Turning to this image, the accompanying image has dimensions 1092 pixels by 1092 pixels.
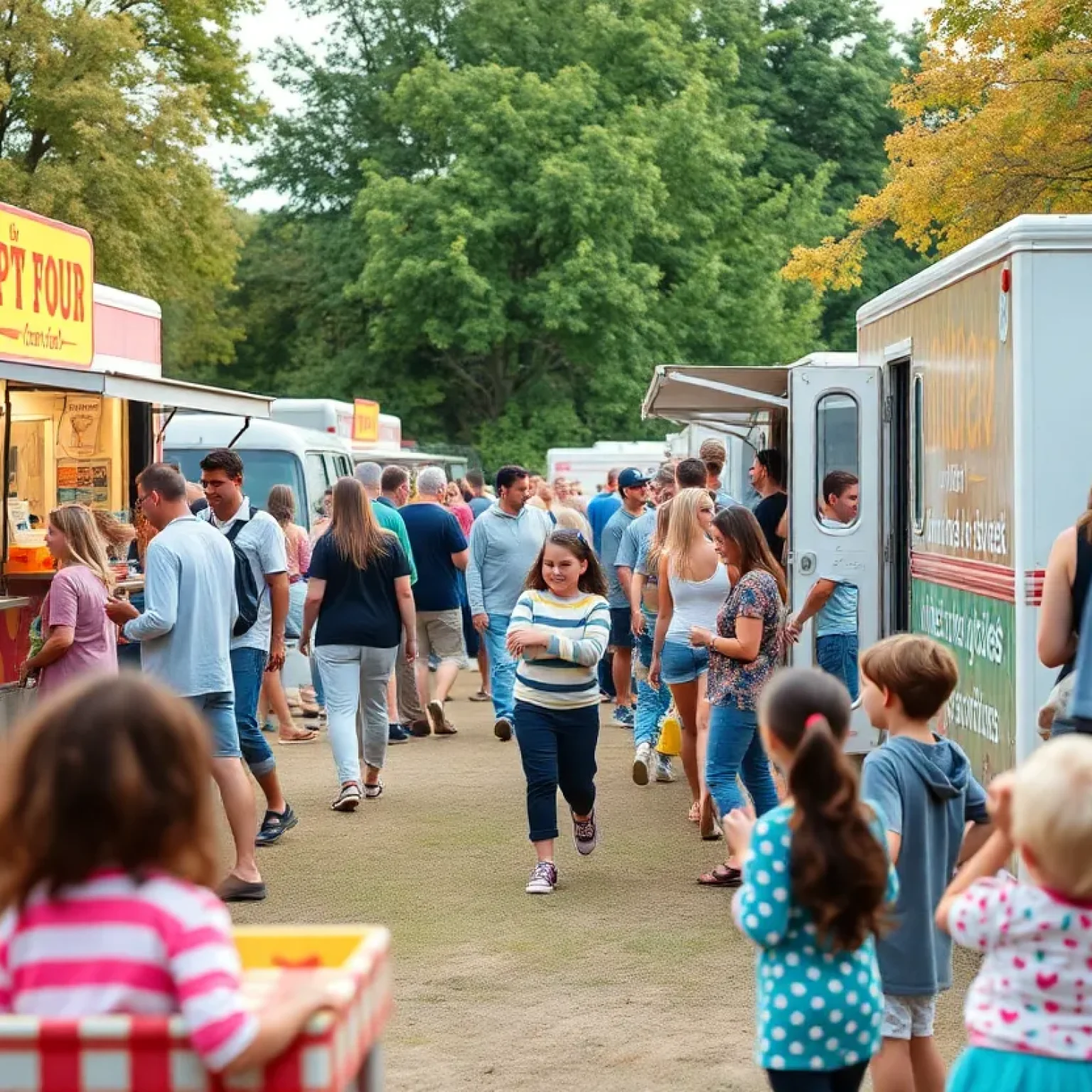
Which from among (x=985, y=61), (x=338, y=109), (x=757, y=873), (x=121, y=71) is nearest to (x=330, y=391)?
(x=338, y=109)

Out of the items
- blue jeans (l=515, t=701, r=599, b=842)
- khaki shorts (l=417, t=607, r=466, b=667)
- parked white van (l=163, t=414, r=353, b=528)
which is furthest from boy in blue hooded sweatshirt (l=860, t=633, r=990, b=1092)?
parked white van (l=163, t=414, r=353, b=528)

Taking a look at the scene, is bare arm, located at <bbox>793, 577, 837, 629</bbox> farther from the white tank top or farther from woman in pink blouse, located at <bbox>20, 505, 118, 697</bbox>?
woman in pink blouse, located at <bbox>20, 505, 118, 697</bbox>

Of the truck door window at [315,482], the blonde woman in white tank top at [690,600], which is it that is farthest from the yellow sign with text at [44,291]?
the truck door window at [315,482]

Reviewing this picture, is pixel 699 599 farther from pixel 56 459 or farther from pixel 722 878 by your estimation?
pixel 56 459

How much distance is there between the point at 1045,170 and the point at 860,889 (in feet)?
52.4

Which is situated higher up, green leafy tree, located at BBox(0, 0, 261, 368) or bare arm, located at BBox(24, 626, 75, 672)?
green leafy tree, located at BBox(0, 0, 261, 368)

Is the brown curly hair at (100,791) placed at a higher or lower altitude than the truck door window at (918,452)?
lower

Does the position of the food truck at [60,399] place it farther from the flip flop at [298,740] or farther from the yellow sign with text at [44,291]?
the flip flop at [298,740]

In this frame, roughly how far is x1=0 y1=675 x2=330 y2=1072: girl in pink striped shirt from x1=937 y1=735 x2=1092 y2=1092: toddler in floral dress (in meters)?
1.22

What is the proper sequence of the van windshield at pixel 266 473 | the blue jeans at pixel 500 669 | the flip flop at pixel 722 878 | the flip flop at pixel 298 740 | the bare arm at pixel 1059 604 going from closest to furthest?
the bare arm at pixel 1059 604, the flip flop at pixel 722 878, the blue jeans at pixel 500 669, the flip flop at pixel 298 740, the van windshield at pixel 266 473

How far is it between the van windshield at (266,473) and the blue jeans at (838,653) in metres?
7.46

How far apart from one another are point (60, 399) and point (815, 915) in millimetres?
9640

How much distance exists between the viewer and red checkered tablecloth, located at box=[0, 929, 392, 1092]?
2.72 metres

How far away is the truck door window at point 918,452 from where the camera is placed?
28.4 ft
